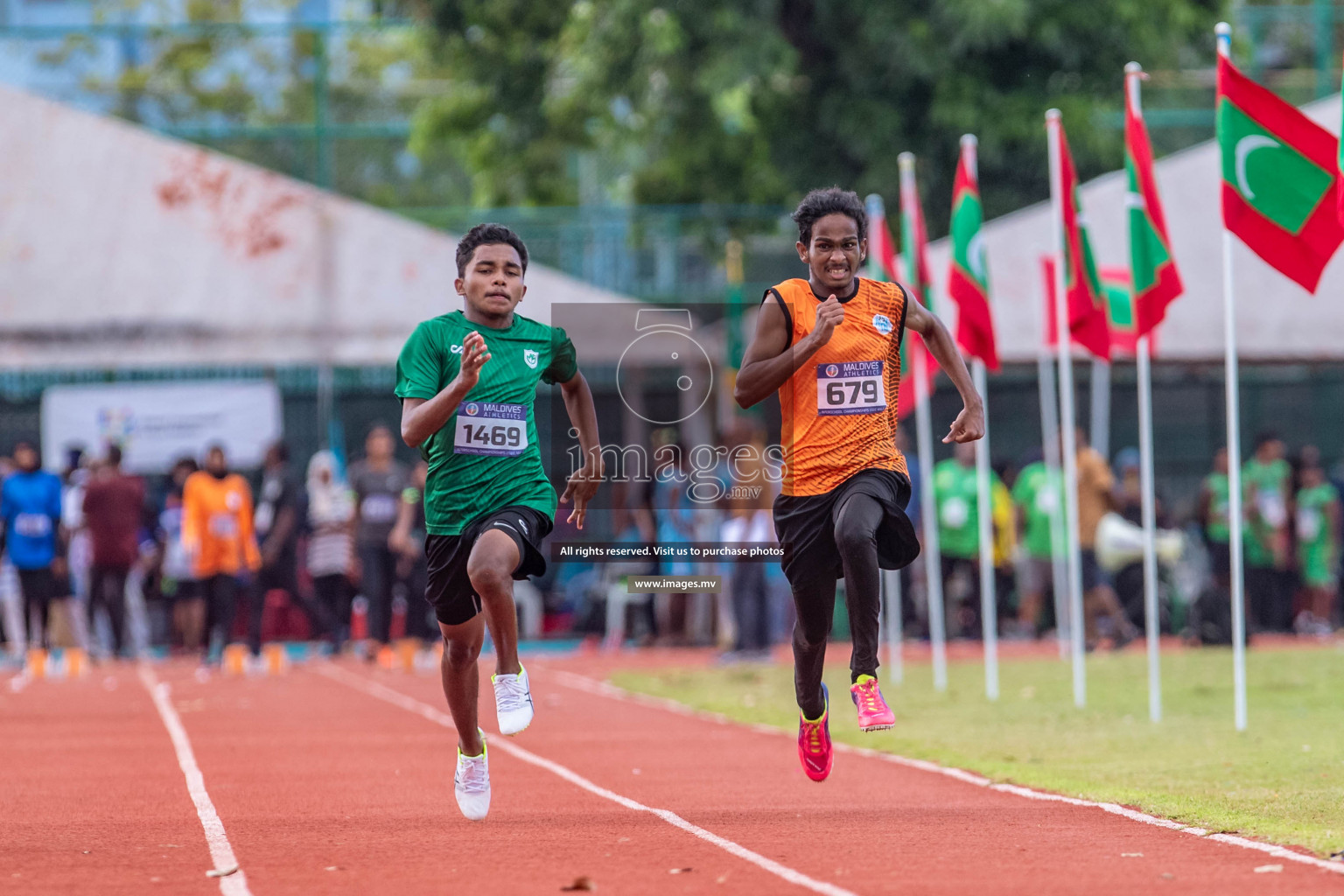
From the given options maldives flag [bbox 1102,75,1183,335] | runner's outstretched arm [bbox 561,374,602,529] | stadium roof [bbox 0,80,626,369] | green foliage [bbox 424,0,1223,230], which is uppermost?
green foliage [bbox 424,0,1223,230]

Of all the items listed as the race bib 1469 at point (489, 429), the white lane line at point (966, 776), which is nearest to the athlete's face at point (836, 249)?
the race bib 1469 at point (489, 429)

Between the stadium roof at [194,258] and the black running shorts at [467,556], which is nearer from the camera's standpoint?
the black running shorts at [467,556]

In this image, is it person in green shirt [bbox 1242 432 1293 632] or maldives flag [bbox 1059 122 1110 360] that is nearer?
maldives flag [bbox 1059 122 1110 360]

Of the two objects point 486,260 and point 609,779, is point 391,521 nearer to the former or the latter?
point 609,779

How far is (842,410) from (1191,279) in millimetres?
13970

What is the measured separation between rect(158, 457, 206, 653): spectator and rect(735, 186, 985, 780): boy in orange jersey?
14100mm

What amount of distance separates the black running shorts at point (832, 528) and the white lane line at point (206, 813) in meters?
2.50

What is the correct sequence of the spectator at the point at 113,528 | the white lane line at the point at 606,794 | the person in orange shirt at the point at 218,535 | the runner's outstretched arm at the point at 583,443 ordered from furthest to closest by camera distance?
the spectator at the point at 113,528
the person in orange shirt at the point at 218,535
the runner's outstretched arm at the point at 583,443
the white lane line at the point at 606,794

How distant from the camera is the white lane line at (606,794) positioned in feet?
21.3

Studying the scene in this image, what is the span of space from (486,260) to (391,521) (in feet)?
39.3

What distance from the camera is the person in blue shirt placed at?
1947cm

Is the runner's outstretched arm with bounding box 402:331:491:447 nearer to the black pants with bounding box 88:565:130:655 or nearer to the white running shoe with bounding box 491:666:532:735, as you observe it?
the white running shoe with bounding box 491:666:532:735

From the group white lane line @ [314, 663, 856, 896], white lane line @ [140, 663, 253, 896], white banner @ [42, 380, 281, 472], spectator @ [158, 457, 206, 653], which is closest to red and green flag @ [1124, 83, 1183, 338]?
white lane line @ [314, 663, 856, 896]

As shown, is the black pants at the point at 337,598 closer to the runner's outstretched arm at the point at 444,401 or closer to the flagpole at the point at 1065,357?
the flagpole at the point at 1065,357
